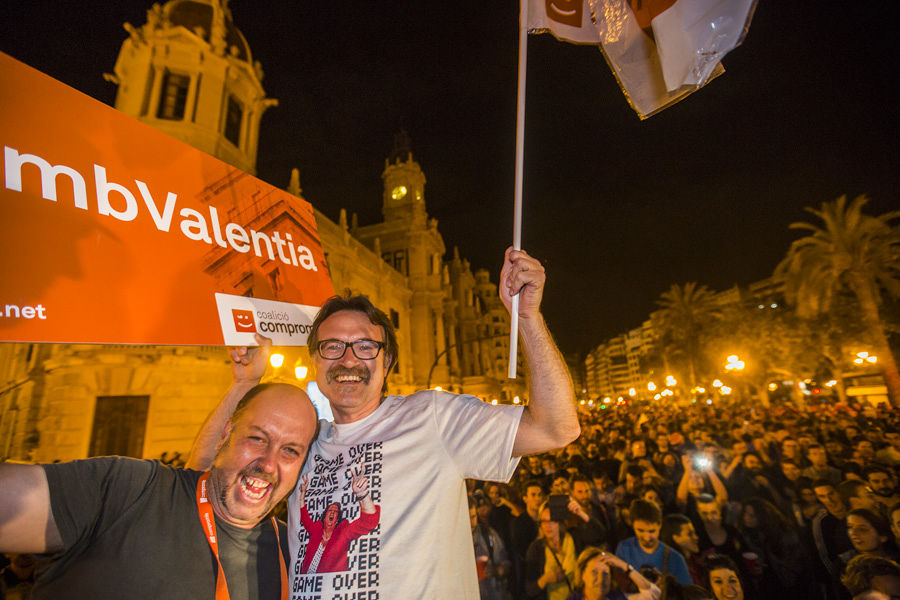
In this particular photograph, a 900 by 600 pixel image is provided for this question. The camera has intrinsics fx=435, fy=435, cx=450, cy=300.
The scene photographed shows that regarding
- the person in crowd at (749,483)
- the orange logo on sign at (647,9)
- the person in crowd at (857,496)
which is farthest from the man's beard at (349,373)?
the person in crowd at (749,483)

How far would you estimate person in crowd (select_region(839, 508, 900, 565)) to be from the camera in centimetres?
401

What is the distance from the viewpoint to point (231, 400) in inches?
111

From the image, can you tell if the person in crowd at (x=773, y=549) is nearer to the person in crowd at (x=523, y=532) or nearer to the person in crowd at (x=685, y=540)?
the person in crowd at (x=685, y=540)

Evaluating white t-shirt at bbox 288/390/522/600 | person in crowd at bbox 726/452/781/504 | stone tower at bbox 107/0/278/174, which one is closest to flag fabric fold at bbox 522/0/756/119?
white t-shirt at bbox 288/390/522/600

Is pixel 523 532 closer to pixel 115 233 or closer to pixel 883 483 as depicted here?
pixel 883 483

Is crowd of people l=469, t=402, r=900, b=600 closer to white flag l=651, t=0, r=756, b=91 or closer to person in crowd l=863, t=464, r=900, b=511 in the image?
person in crowd l=863, t=464, r=900, b=511

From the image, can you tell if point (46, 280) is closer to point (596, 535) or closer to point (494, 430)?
point (494, 430)

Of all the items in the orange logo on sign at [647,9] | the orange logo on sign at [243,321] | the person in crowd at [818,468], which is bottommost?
the person in crowd at [818,468]

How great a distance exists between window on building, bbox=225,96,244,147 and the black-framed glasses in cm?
1947

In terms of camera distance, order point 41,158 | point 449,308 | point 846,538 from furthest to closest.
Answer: point 449,308
point 846,538
point 41,158

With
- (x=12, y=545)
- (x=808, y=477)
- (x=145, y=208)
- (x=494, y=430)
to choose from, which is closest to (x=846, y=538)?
(x=808, y=477)

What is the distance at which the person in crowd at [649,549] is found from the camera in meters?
4.17

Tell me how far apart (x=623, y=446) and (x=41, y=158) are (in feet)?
39.8

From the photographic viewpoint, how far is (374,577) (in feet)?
6.29
